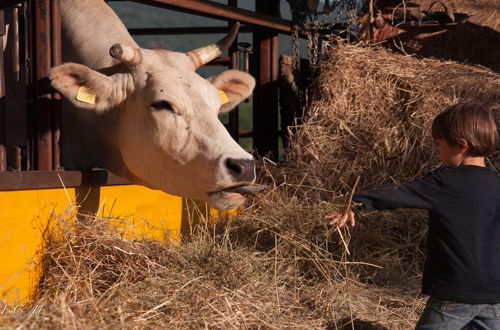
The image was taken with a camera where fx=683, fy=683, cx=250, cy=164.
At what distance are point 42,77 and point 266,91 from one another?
308 cm

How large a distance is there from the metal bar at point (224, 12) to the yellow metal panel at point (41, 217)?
4.99ft

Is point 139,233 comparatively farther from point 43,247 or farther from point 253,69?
point 253,69

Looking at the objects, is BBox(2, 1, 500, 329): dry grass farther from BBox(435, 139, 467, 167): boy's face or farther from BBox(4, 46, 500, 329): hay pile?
BBox(435, 139, 467, 167): boy's face

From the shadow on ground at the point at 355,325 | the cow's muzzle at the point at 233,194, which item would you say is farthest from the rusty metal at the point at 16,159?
the shadow on ground at the point at 355,325

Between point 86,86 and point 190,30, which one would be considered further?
point 190,30

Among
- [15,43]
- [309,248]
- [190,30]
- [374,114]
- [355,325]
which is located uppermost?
[190,30]

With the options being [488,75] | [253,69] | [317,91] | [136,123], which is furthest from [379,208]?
[253,69]

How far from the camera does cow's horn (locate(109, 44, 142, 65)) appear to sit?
12.7 feet

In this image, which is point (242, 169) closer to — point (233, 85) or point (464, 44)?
point (233, 85)

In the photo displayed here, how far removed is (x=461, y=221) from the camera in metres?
2.93

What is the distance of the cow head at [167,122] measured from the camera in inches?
140

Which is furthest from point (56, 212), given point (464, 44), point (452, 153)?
point (464, 44)

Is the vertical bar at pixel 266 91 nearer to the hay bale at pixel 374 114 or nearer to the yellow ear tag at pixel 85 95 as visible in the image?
the hay bale at pixel 374 114

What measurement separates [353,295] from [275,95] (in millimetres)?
3353
